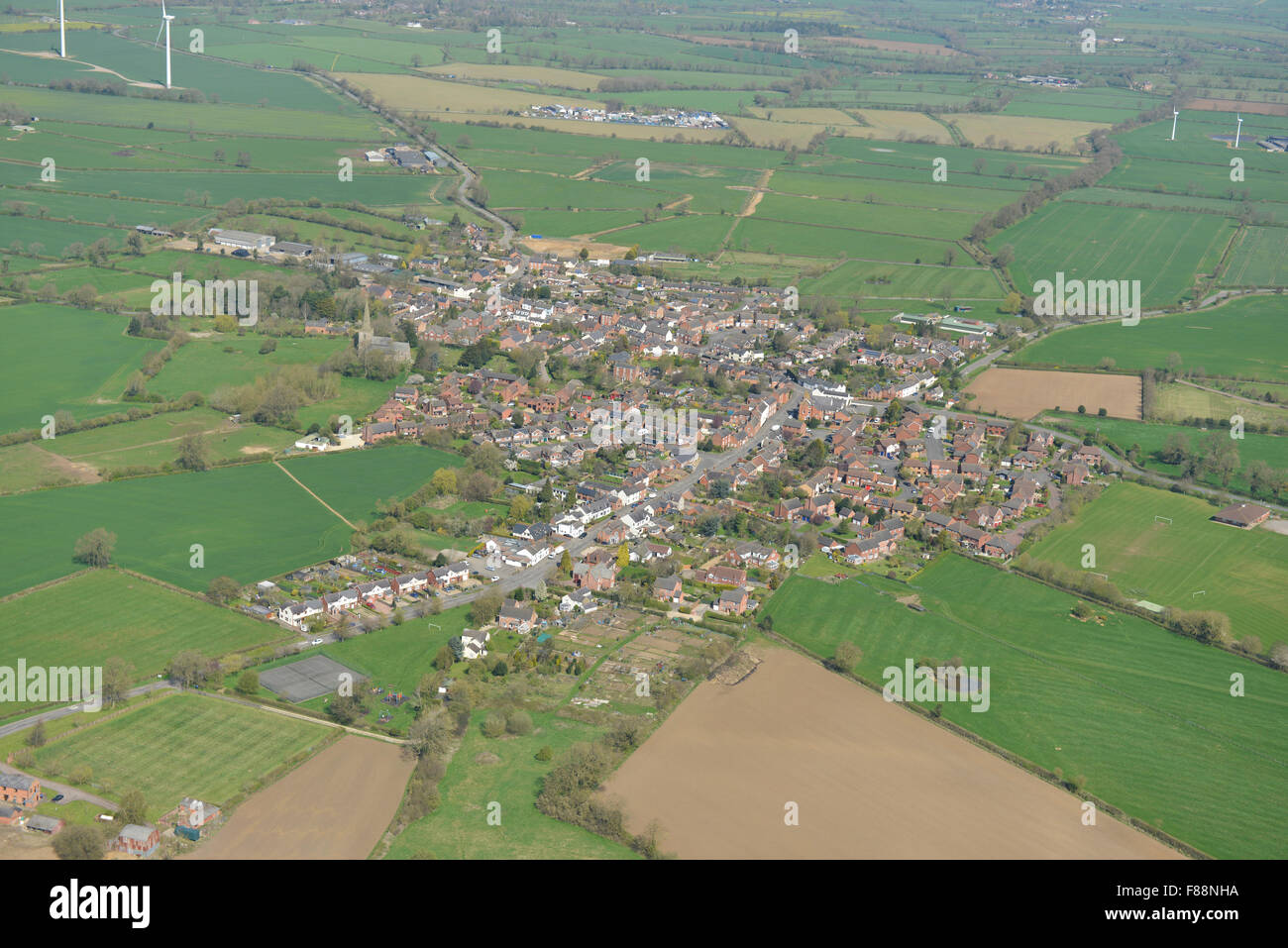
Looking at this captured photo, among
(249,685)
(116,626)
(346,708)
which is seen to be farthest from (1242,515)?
(116,626)

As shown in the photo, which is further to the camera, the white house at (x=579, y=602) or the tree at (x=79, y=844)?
the white house at (x=579, y=602)

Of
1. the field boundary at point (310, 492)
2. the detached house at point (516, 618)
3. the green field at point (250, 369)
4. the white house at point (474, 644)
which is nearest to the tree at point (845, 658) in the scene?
the detached house at point (516, 618)

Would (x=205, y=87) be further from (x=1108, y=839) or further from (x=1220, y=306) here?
(x=1108, y=839)

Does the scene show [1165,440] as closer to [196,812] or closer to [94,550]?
[94,550]

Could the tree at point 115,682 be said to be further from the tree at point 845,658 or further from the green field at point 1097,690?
the tree at point 845,658

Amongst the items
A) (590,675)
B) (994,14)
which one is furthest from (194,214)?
(994,14)

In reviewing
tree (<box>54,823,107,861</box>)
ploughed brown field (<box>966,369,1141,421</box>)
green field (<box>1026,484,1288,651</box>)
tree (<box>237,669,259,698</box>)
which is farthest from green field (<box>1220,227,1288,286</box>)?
tree (<box>54,823,107,861</box>)

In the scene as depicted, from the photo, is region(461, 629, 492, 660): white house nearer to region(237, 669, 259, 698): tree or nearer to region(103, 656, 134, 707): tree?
region(237, 669, 259, 698): tree
